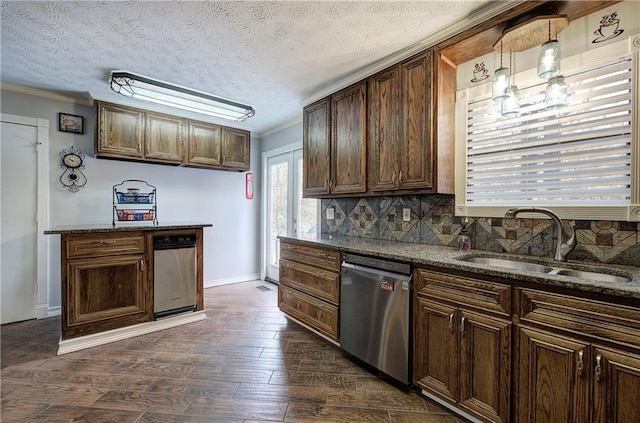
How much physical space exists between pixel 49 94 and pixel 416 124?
4029 millimetres

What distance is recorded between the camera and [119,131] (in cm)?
337

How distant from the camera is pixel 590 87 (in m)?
1.71

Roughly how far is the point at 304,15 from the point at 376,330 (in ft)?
7.39

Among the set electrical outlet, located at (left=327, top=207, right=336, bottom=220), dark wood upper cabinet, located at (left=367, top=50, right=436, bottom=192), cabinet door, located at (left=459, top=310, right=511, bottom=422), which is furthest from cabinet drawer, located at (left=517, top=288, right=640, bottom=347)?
electrical outlet, located at (left=327, top=207, right=336, bottom=220)

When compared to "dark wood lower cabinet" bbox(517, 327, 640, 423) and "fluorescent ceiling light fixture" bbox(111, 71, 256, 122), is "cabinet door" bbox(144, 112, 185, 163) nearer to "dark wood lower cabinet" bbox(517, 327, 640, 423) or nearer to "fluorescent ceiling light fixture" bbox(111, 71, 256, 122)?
"fluorescent ceiling light fixture" bbox(111, 71, 256, 122)

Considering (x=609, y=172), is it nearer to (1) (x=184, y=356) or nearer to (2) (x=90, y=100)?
(1) (x=184, y=356)

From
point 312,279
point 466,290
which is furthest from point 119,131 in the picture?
point 466,290

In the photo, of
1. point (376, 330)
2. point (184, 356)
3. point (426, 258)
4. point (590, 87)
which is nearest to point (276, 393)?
point (376, 330)

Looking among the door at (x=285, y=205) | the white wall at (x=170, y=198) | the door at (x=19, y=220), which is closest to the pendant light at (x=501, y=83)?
the door at (x=285, y=205)

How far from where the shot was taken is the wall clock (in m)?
3.38

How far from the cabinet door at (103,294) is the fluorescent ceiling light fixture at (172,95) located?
166 centimetres

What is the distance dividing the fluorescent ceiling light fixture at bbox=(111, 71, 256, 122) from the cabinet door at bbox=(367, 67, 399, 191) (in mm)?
1645

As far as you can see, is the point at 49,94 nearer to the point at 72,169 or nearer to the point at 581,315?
the point at 72,169

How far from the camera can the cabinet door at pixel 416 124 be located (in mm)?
2203
